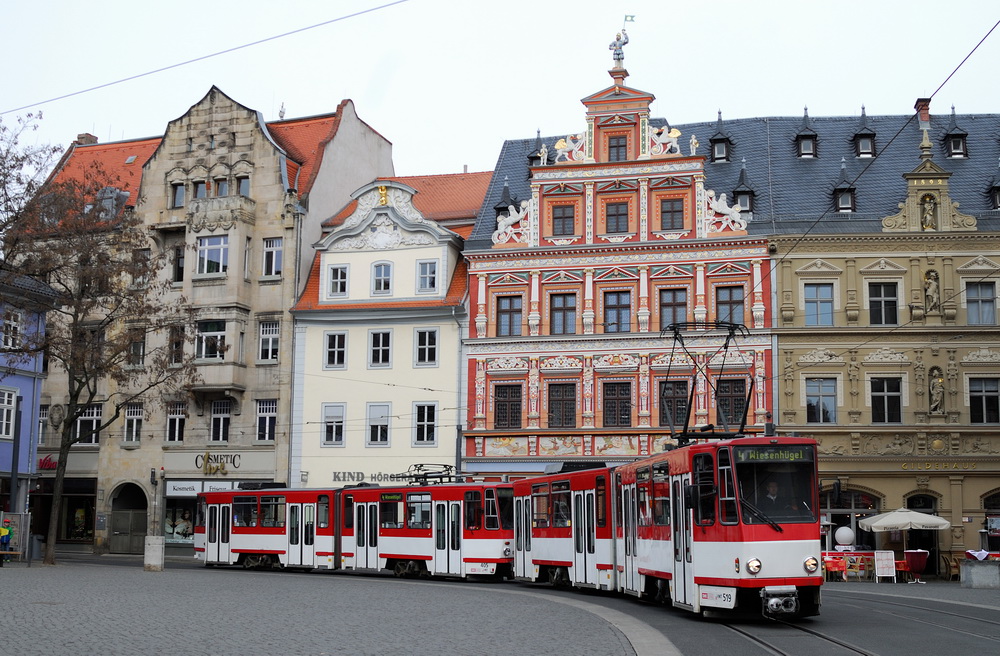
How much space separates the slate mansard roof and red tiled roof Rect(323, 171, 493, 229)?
1.81 meters

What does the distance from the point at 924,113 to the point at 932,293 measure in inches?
370

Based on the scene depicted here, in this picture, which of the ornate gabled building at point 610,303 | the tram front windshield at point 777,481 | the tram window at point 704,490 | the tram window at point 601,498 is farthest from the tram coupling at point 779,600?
the ornate gabled building at point 610,303

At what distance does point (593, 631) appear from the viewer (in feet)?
58.5

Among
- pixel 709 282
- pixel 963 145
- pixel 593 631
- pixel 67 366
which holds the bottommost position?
pixel 593 631

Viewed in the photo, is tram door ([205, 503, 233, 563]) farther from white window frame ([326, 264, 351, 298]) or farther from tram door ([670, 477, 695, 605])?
tram door ([670, 477, 695, 605])

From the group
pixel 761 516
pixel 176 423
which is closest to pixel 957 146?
pixel 761 516

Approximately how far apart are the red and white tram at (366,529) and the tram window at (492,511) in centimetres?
3

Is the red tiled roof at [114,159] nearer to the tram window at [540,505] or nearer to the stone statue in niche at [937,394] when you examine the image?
the tram window at [540,505]

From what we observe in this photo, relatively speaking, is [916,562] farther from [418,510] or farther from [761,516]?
[761,516]

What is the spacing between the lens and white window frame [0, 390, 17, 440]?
44531mm

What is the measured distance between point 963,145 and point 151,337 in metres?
33.5

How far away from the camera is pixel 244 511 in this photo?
41812 millimetres

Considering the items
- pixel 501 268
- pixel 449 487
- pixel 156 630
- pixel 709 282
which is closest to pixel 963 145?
pixel 709 282

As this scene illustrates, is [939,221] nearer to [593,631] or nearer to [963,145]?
[963,145]
